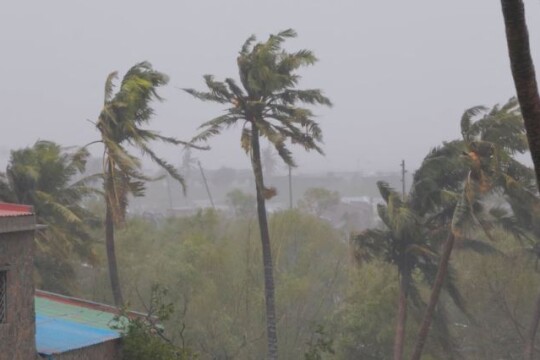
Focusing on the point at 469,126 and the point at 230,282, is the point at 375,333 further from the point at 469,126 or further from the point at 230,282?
the point at 469,126

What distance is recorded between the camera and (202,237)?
32.0 m

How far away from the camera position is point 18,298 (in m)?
12.1

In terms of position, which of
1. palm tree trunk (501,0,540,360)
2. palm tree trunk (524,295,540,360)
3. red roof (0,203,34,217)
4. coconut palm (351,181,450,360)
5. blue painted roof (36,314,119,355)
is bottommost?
palm tree trunk (524,295,540,360)

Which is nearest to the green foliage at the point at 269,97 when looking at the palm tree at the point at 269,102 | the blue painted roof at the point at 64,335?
the palm tree at the point at 269,102

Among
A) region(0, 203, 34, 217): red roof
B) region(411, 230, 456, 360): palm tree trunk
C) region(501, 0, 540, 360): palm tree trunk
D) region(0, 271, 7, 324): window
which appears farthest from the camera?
region(411, 230, 456, 360): palm tree trunk

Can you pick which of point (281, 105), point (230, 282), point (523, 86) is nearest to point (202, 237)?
point (230, 282)

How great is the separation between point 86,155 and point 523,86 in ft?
56.5

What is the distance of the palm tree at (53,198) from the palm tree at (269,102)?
15.4 feet

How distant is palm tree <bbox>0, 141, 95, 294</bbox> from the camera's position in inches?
870

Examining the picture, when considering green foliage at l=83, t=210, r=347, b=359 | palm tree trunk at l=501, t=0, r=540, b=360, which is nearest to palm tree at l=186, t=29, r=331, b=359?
green foliage at l=83, t=210, r=347, b=359

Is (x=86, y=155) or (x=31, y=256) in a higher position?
(x=86, y=155)

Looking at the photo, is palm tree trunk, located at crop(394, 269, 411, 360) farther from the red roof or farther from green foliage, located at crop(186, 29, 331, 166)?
the red roof

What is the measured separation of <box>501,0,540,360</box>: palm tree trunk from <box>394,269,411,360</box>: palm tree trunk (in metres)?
15.3

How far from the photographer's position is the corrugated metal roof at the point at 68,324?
13562 mm
